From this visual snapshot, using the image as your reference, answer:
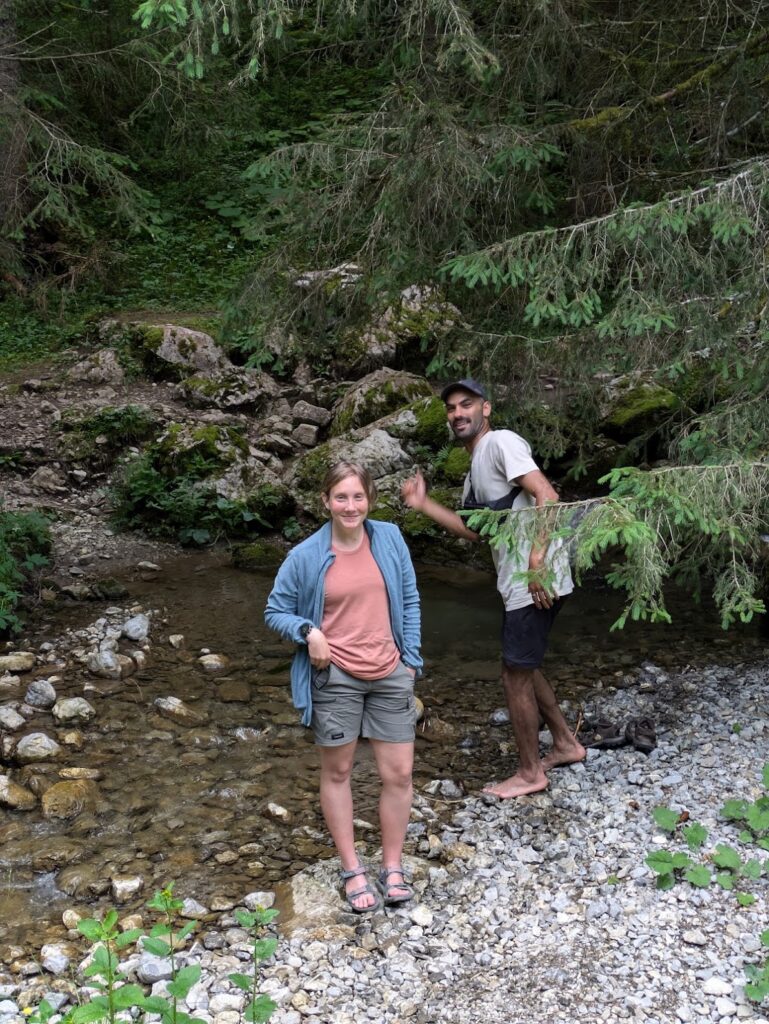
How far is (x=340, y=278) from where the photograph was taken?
690 centimetres

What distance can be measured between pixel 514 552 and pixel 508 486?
1.63 feet

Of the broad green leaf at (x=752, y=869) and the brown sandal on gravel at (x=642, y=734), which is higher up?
the broad green leaf at (x=752, y=869)

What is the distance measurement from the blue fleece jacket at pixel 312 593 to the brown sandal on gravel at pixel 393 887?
32.3 inches

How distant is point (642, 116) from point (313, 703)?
4.58 m

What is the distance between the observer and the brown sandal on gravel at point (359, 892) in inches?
174

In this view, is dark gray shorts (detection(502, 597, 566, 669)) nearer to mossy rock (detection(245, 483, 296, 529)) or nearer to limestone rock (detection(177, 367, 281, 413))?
mossy rock (detection(245, 483, 296, 529))

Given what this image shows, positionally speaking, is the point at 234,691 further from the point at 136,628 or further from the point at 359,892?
the point at 359,892

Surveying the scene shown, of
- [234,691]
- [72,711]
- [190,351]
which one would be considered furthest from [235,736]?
[190,351]

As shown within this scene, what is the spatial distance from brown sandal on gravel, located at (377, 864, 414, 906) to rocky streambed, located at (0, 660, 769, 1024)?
0.18 ft

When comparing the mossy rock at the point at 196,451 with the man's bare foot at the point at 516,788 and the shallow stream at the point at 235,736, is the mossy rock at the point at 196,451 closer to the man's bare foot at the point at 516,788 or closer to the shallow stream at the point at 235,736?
the shallow stream at the point at 235,736

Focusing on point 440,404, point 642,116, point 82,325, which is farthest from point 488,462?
point 82,325

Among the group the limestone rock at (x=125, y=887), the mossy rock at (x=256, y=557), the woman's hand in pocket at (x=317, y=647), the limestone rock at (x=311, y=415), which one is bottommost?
the mossy rock at (x=256, y=557)

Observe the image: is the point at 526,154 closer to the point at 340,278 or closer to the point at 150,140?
the point at 340,278

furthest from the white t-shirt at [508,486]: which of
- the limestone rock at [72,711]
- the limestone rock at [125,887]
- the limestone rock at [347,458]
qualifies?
the limestone rock at [347,458]
